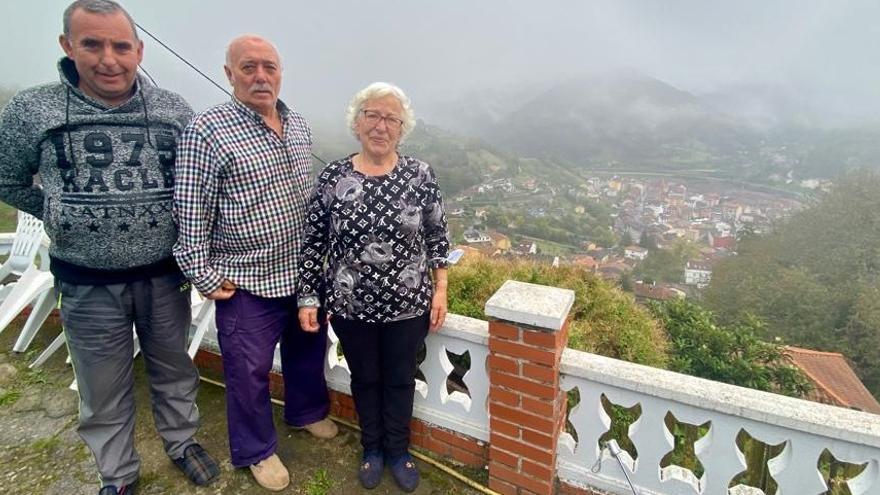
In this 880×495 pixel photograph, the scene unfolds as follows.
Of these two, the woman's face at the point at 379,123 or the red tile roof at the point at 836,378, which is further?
the red tile roof at the point at 836,378

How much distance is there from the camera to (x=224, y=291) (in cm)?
174

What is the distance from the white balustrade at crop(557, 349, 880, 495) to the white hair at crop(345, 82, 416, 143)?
118 centimetres

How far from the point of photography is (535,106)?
498ft

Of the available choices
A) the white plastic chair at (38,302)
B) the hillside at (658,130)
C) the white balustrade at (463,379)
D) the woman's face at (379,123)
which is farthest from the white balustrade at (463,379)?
the hillside at (658,130)

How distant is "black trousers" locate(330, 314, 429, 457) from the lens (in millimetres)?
1841

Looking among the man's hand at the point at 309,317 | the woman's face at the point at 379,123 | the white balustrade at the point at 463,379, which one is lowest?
the white balustrade at the point at 463,379

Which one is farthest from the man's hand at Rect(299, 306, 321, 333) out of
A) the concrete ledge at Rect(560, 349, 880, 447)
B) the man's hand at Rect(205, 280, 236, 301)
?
the concrete ledge at Rect(560, 349, 880, 447)

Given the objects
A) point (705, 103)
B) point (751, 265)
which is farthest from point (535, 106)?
point (751, 265)

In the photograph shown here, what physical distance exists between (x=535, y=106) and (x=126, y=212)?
529 ft

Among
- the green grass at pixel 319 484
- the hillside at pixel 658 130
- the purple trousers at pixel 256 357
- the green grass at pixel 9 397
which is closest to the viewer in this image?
the purple trousers at pixel 256 357

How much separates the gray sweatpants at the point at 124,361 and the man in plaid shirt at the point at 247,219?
240 mm

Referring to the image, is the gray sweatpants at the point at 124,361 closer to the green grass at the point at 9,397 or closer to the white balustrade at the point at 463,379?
the white balustrade at the point at 463,379

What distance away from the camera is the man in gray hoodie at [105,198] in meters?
1.52

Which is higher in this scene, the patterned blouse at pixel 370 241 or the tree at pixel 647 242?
the patterned blouse at pixel 370 241
